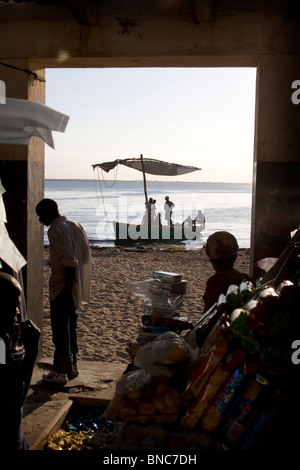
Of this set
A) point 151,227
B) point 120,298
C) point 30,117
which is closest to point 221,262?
point 30,117

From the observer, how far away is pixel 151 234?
24016mm

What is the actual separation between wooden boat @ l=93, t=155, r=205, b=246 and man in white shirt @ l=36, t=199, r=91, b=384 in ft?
54.8

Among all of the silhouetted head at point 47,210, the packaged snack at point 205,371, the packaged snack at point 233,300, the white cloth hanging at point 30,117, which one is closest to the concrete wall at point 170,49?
the silhouetted head at point 47,210

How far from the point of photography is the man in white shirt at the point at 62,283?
464 centimetres

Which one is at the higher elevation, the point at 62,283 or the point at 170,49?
the point at 170,49

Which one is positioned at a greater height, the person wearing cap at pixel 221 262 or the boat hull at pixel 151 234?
the person wearing cap at pixel 221 262

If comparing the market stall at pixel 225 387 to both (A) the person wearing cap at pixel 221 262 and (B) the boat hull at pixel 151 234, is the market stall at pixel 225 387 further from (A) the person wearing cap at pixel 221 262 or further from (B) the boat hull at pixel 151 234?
(B) the boat hull at pixel 151 234

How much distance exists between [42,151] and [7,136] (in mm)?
1495

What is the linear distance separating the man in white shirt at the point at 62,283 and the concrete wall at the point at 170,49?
57 centimetres

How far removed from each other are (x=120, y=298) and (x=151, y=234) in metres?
14.2

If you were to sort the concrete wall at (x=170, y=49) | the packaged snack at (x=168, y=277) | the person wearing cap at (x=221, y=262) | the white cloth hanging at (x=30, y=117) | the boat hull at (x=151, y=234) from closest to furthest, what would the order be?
the person wearing cap at (x=221, y=262)
the packaged snack at (x=168, y=277)
the white cloth hanging at (x=30, y=117)
the concrete wall at (x=170, y=49)
the boat hull at (x=151, y=234)

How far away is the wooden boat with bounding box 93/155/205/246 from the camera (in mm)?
22188

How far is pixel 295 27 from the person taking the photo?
179 inches

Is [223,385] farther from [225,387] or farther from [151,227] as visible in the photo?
[151,227]
